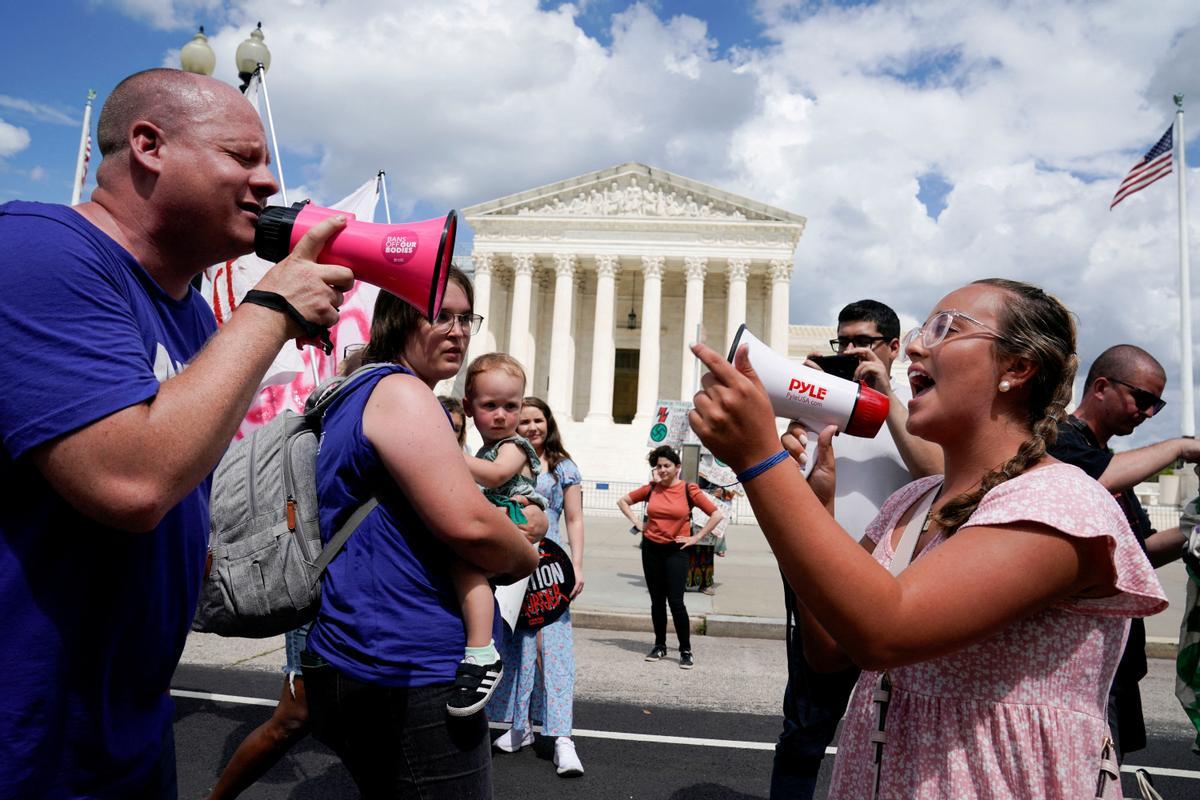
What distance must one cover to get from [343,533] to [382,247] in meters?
0.80

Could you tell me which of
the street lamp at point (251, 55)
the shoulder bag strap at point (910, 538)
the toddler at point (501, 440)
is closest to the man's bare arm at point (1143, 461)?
the shoulder bag strap at point (910, 538)

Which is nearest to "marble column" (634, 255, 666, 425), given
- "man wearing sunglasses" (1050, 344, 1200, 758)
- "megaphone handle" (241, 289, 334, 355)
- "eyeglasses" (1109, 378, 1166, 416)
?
"man wearing sunglasses" (1050, 344, 1200, 758)

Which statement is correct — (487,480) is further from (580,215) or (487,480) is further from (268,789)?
(580,215)

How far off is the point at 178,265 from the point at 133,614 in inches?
27.3

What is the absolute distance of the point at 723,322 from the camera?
48.9 meters

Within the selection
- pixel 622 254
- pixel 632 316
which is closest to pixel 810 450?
pixel 622 254

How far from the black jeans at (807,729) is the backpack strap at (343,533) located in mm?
2094

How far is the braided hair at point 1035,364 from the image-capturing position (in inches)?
65.7

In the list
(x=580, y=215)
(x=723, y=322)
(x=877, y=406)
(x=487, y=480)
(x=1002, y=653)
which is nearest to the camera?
(x=1002, y=653)

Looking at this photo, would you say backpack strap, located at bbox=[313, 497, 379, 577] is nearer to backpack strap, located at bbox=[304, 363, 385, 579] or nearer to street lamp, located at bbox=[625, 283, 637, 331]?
backpack strap, located at bbox=[304, 363, 385, 579]

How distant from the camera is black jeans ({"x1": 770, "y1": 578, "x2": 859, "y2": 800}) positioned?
129 inches

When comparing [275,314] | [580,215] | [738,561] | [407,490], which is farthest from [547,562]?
[580,215]

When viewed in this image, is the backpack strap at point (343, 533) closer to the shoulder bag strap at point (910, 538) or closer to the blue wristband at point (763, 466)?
the blue wristband at point (763, 466)

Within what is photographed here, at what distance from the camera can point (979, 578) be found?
140 cm
